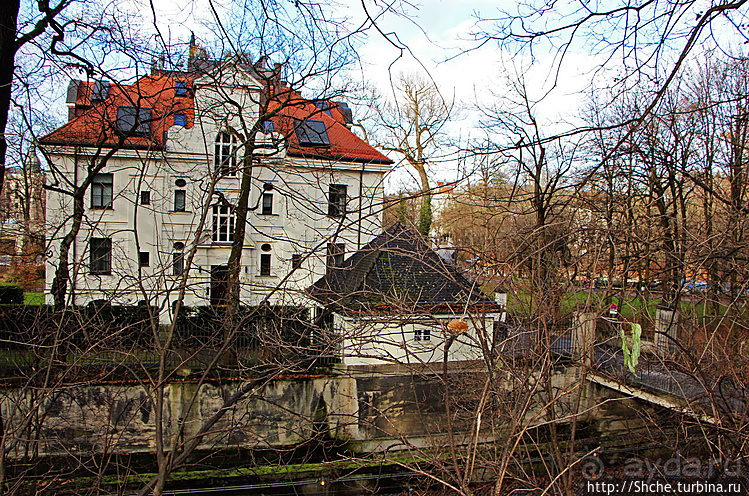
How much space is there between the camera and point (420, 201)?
14.9ft

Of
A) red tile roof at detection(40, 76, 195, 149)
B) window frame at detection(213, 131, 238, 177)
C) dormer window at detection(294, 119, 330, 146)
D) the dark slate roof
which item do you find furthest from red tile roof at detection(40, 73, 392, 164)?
the dark slate roof

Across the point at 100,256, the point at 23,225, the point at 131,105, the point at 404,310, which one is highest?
the point at 131,105

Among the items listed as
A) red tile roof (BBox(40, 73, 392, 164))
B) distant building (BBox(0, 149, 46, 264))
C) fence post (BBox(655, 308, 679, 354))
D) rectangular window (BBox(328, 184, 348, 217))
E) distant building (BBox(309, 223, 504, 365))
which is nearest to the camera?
distant building (BBox(309, 223, 504, 365))

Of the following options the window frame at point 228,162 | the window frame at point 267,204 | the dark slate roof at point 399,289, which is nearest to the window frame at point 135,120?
the window frame at point 228,162

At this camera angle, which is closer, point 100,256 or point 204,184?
point 100,256

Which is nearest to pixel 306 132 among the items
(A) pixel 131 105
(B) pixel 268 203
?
(A) pixel 131 105

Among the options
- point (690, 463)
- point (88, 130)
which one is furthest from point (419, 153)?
point (88, 130)

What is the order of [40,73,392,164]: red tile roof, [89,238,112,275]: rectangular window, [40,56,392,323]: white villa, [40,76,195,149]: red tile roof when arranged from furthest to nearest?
[89,238,112,275]: rectangular window, [40,73,392,164]: red tile roof, [40,76,195,149]: red tile roof, [40,56,392,323]: white villa

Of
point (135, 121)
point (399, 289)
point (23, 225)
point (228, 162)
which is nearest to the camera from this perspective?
point (228, 162)

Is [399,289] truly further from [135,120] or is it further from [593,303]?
[135,120]

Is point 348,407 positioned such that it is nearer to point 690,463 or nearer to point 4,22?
point 690,463

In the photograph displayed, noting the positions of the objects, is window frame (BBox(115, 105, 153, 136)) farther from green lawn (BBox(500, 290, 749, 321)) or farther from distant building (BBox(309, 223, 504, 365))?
green lawn (BBox(500, 290, 749, 321))

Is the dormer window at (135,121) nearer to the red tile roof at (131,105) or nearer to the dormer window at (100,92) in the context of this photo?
the red tile roof at (131,105)

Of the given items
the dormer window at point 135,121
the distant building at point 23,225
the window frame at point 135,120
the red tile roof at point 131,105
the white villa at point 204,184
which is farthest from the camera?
the dormer window at point 135,121
